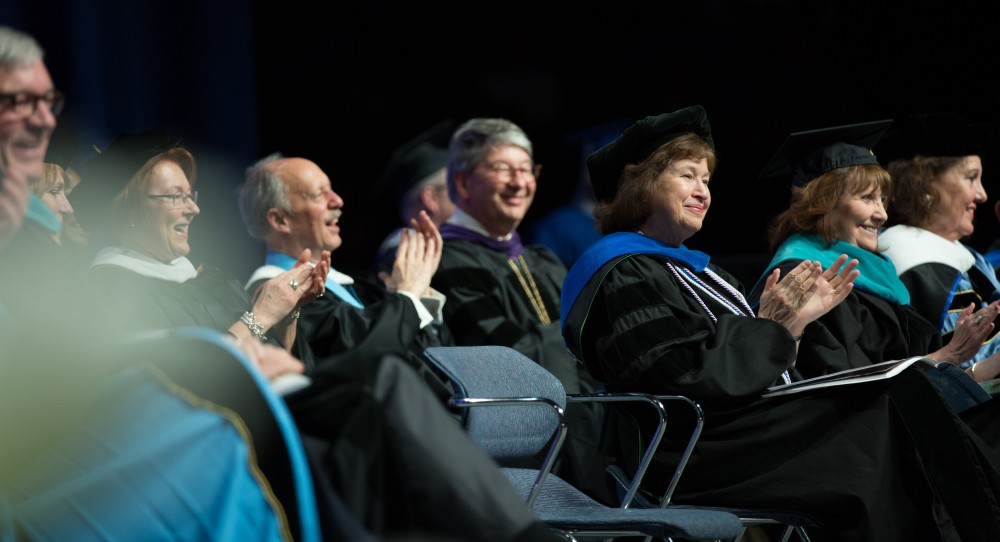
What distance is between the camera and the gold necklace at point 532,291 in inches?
205

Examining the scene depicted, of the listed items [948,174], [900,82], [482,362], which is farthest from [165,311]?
[900,82]

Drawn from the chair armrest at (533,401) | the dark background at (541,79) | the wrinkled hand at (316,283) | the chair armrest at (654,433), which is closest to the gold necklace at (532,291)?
the dark background at (541,79)

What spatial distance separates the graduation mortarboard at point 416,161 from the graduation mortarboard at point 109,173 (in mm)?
2070

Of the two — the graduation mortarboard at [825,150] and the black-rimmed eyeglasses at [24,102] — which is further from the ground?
the black-rimmed eyeglasses at [24,102]

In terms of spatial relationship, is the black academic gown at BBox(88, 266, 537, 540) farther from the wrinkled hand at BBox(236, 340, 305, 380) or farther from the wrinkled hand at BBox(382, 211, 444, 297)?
the wrinkled hand at BBox(382, 211, 444, 297)

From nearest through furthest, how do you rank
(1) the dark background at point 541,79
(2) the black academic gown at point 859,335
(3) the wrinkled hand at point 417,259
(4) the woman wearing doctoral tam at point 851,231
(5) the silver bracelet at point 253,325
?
(5) the silver bracelet at point 253,325, (2) the black academic gown at point 859,335, (4) the woman wearing doctoral tam at point 851,231, (3) the wrinkled hand at point 417,259, (1) the dark background at point 541,79

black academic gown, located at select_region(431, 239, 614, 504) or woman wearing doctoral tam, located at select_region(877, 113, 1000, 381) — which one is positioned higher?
woman wearing doctoral tam, located at select_region(877, 113, 1000, 381)

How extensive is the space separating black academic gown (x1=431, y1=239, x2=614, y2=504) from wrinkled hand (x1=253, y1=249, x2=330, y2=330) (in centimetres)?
119

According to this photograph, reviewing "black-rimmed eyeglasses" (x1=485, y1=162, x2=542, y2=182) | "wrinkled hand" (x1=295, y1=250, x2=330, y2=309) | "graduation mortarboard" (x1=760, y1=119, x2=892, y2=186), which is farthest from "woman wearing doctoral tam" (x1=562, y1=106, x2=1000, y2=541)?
"black-rimmed eyeglasses" (x1=485, y1=162, x2=542, y2=182)

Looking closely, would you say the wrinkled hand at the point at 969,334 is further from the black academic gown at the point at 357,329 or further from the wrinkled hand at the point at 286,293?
the wrinkled hand at the point at 286,293

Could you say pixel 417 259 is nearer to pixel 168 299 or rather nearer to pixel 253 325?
pixel 253 325

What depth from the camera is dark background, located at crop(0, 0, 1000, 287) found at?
18.6ft

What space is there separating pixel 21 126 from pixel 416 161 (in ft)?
12.1

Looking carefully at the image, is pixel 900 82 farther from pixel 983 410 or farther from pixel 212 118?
pixel 212 118
